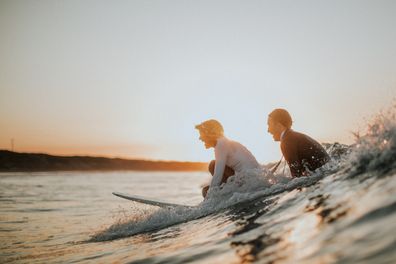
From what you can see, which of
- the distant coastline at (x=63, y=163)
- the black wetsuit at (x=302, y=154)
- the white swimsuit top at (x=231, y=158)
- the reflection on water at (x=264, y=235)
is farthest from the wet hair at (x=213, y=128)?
the distant coastline at (x=63, y=163)

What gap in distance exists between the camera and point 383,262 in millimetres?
1930

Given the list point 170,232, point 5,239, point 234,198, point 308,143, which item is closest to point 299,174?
point 308,143

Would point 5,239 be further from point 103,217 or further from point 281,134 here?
point 281,134

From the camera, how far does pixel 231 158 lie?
6.70 m

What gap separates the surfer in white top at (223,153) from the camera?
6.54 meters

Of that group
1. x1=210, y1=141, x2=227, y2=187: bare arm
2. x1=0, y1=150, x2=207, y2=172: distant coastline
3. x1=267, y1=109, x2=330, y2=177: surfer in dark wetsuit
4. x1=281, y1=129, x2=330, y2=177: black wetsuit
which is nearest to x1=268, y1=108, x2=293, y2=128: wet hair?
x1=267, y1=109, x2=330, y2=177: surfer in dark wetsuit

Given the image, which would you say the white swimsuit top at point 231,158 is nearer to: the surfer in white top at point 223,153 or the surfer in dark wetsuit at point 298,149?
the surfer in white top at point 223,153

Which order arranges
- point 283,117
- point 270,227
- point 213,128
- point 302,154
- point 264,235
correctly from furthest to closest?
point 213,128 < point 283,117 < point 302,154 < point 270,227 < point 264,235

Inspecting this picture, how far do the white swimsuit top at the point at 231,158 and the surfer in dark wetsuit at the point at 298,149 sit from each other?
669 millimetres

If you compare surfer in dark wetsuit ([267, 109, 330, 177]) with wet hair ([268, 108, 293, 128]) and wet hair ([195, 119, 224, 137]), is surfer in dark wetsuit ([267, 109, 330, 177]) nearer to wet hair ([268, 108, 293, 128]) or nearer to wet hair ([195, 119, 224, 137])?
wet hair ([268, 108, 293, 128])

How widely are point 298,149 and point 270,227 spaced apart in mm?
2821

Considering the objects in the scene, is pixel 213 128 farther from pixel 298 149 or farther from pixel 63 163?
pixel 63 163

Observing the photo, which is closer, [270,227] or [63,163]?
[270,227]

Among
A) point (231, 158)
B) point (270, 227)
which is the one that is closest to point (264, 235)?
point (270, 227)
